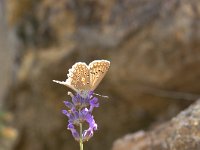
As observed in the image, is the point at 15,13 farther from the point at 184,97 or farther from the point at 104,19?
the point at 184,97

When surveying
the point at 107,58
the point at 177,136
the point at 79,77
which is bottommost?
the point at 79,77

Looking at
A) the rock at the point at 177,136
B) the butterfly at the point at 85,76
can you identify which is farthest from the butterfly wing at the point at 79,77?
the rock at the point at 177,136

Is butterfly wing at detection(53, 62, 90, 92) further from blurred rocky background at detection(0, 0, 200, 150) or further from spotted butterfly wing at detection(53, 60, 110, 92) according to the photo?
blurred rocky background at detection(0, 0, 200, 150)

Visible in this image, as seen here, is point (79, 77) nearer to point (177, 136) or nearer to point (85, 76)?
point (85, 76)

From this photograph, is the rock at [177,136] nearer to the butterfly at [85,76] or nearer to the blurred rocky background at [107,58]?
the butterfly at [85,76]

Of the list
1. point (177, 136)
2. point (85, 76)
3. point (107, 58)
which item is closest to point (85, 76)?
point (85, 76)

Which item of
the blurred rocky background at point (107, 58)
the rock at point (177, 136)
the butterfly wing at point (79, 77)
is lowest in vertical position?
the butterfly wing at point (79, 77)
